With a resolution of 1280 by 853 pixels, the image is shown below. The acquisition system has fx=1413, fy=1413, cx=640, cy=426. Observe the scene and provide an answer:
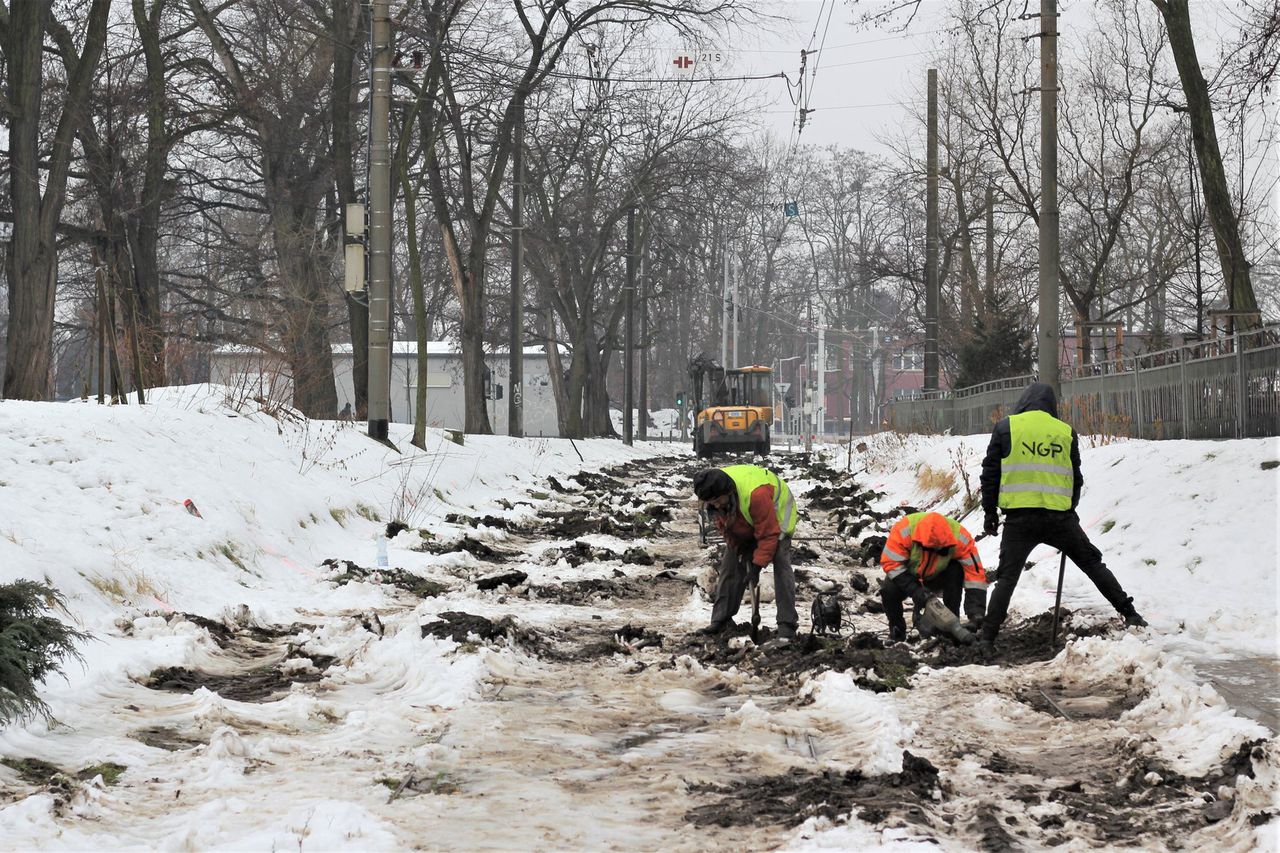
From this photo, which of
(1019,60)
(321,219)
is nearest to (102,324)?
(321,219)

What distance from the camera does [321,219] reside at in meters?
36.8

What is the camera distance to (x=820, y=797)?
562 cm

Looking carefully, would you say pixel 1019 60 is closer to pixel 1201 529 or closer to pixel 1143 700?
pixel 1201 529

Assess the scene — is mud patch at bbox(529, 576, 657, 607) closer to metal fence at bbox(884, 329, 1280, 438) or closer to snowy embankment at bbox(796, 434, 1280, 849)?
snowy embankment at bbox(796, 434, 1280, 849)

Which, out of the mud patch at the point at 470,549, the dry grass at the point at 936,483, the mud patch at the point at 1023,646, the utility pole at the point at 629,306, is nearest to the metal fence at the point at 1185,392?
the dry grass at the point at 936,483

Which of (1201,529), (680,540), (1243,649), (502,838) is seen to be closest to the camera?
(502,838)

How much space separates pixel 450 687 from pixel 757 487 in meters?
3.12

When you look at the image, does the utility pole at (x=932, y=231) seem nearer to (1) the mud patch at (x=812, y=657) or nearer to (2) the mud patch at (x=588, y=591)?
(2) the mud patch at (x=588, y=591)

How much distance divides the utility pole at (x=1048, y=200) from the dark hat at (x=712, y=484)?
9.71 metres

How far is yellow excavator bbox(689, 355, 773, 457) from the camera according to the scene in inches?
1694

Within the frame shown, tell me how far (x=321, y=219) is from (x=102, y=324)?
22.2 m

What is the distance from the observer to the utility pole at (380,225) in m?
20.6

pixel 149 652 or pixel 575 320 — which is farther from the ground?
pixel 575 320

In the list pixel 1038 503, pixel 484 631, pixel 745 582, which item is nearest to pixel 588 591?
pixel 745 582
